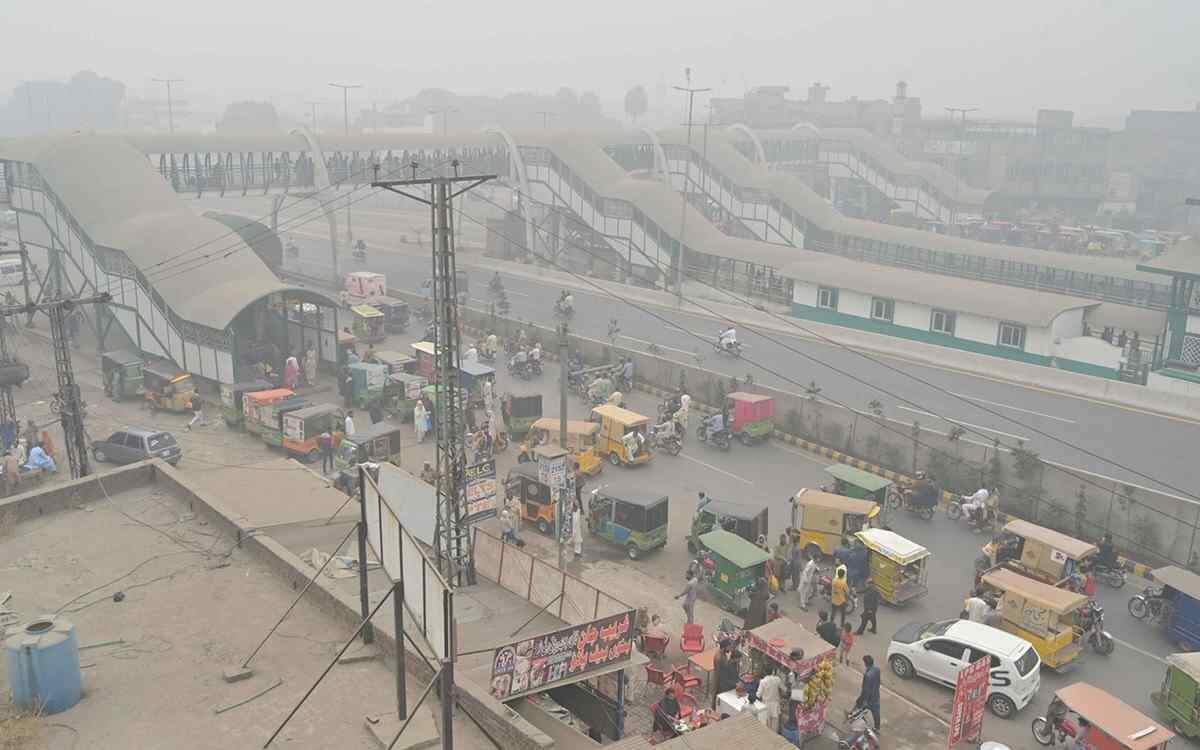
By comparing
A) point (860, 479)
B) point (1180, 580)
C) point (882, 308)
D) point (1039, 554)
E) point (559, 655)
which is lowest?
point (1039, 554)

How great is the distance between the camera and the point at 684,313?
167ft

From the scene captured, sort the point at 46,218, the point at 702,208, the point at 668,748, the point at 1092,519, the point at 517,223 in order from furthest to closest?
the point at 702,208, the point at 517,223, the point at 46,218, the point at 1092,519, the point at 668,748

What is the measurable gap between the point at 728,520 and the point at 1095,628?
8.05m

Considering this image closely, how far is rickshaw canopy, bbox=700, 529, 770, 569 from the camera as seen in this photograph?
2205 centimetres

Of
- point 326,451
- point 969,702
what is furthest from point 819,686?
point 326,451

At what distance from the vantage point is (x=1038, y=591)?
2059cm

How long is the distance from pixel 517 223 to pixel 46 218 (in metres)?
29.8

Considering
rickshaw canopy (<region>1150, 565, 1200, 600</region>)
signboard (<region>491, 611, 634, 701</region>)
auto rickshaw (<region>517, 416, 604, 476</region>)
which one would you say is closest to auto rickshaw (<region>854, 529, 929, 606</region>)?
rickshaw canopy (<region>1150, 565, 1200, 600</region>)

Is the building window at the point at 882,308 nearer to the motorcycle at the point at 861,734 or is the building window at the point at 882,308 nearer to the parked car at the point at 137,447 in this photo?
the parked car at the point at 137,447

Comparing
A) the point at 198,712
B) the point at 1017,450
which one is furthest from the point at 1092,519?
the point at 198,712

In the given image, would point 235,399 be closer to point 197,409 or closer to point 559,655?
point 197,409

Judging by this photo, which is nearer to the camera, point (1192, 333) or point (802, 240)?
point (1192, 333)

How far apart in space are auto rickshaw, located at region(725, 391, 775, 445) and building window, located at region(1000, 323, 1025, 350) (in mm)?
15397

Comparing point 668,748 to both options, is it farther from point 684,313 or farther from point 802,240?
point 802,240
